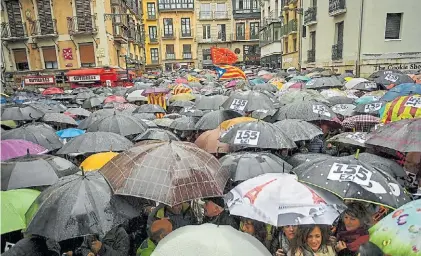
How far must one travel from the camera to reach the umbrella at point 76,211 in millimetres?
3344

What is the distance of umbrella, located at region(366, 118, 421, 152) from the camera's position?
4.55 meters

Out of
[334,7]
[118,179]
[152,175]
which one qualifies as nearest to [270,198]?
[152,175]

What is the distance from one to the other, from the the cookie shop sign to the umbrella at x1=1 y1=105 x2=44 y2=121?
16350mm

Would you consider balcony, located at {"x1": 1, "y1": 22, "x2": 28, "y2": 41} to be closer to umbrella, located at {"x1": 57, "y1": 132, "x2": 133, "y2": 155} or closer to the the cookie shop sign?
the the cookie shop sign

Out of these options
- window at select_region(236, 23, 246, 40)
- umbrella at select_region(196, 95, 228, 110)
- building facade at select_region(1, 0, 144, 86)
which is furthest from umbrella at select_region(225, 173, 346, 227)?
window at select_region(236, 23, 246, 40)

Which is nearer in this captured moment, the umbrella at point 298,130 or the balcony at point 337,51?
the umbrella at point 298,130

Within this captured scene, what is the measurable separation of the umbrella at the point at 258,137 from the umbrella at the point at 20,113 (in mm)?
6587

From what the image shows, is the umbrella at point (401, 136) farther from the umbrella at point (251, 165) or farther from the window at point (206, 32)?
the window at point (206, 32)

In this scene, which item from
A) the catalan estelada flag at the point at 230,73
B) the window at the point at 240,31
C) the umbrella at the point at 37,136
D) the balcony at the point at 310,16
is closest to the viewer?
the umbrella at the point at 37,136

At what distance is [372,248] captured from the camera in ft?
9.47

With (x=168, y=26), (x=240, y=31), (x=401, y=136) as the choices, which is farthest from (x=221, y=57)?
(x=168, y=26)

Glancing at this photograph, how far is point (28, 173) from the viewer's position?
4.57 meters

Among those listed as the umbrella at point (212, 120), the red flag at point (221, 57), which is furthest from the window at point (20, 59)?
the umbrella at point (212, 120)

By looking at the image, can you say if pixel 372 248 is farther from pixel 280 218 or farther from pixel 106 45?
pixel 106 45
